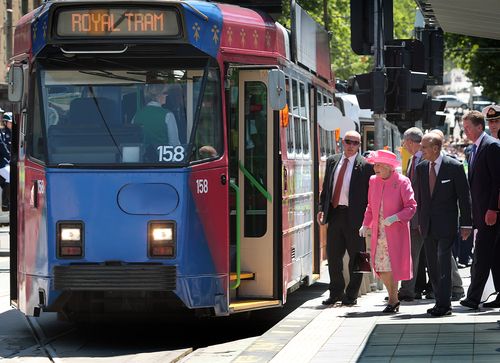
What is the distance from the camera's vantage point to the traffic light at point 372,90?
56.2 feet

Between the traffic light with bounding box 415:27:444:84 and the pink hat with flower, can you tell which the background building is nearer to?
the traffic light with bounding box 415:27:444:84

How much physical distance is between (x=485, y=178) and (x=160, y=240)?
3261 millimetres

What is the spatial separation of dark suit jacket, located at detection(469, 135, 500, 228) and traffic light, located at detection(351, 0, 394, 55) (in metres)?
4.28

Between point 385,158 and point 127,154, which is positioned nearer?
point 127,154

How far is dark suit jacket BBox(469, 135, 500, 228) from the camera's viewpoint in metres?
13.3

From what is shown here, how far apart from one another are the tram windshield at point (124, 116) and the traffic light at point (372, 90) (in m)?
5.13

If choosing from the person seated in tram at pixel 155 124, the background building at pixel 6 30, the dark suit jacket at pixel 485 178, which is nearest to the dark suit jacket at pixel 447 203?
the dark suit jacket at pixel 485 178

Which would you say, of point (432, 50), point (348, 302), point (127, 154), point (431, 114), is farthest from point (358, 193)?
point (432, 50)

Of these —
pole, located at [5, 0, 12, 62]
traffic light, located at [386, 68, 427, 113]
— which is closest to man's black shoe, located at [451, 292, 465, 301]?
traffic light, located at [386, 68, 427, 113]

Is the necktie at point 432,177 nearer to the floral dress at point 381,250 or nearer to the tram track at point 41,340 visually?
the floral dress at point 381,250

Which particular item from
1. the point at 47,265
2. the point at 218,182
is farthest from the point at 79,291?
the point at 218,182

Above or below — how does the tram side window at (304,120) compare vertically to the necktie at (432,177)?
above

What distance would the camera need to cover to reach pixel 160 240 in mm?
12008

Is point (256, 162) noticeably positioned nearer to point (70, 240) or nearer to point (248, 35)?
point (248, 35)
